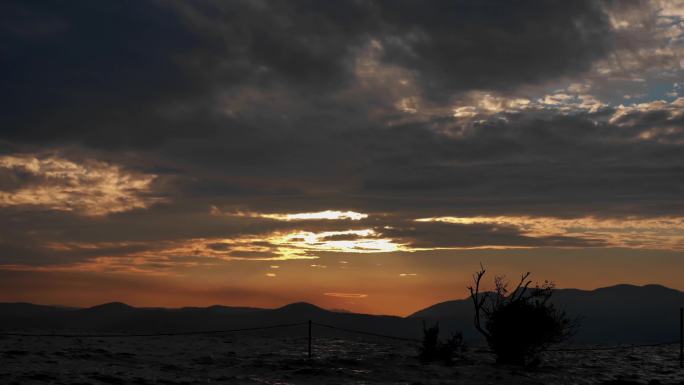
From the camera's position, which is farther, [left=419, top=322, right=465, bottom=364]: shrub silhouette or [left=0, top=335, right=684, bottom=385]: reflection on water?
[left=419, top=322, right=465, bottom=364]: shrub silhouette

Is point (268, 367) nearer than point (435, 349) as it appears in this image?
Yes

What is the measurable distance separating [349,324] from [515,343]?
174374 mm

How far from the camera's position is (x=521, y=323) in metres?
26.8

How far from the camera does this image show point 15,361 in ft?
75.7

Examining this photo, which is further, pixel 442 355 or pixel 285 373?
pixel 442 355

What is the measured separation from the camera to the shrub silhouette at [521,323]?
2681 cm

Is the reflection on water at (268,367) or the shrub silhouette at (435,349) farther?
the shrub silhouette at (435,349)

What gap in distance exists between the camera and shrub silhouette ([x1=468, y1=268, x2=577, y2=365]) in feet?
88.0

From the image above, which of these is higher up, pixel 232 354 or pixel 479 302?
pixel 479 302

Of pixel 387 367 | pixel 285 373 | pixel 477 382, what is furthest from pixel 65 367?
pixel 477 382

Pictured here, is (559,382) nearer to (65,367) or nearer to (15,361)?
(65,367)

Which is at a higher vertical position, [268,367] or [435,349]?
[435,349]

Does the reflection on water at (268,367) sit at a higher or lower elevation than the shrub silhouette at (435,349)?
lower

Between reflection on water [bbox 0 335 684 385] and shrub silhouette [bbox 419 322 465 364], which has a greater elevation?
shrub silhouette [bbox 419 322 465 364]
